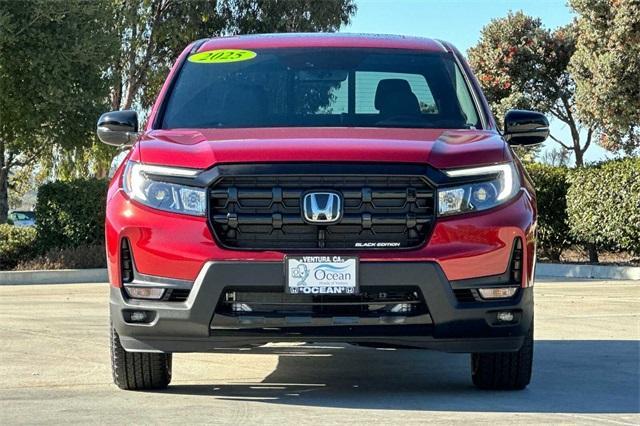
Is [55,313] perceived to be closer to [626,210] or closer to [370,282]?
[370,282]

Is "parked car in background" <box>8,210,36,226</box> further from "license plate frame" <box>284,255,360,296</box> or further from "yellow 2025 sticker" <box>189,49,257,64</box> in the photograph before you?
"license plate frame" <box>284,255,360,296</box>

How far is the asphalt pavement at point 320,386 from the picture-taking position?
594 cm

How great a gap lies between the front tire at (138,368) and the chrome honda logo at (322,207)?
Result: 1254 millimetres

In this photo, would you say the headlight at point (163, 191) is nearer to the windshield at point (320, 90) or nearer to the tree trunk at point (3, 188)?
the windshield at point (320, 90)

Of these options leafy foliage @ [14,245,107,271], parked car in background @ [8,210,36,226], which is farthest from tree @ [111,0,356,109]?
parked car in background @ [8,210,36,226]

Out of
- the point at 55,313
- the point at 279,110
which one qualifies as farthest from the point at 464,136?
the point at 55,313

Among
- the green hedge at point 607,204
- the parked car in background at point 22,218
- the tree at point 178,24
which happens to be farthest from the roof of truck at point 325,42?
the parked car in background at point 22,218

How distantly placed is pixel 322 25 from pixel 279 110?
35.8m

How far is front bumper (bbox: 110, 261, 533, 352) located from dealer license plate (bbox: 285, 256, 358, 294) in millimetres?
47

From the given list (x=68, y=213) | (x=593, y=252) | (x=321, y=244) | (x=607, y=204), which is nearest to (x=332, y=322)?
(x=321, y=244)

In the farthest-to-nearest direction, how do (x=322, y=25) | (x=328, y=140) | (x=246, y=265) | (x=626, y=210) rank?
1. (x=322, y=25)
2. (x=626, y=210)
3. (x=328, y=140)
4. (x=246, y=265)

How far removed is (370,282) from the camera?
19.4ft

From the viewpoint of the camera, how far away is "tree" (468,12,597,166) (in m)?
42.3

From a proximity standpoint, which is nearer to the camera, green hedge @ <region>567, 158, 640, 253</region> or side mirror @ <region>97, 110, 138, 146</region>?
side mirror @ <region>97, 110, 138, 146</region>
